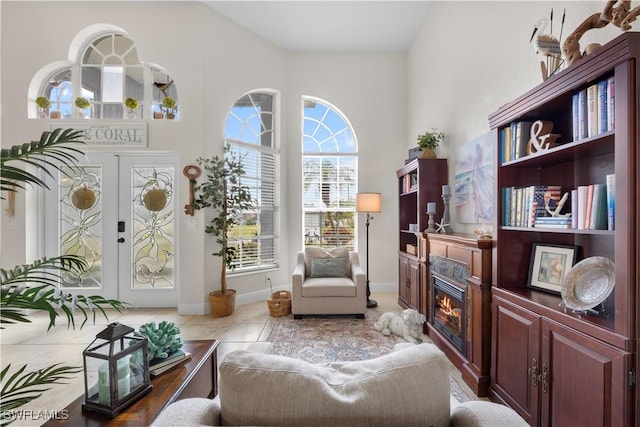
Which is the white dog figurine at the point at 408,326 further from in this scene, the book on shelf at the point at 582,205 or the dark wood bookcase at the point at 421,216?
the book on shelf at the point at 582,205

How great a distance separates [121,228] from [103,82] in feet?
6.91

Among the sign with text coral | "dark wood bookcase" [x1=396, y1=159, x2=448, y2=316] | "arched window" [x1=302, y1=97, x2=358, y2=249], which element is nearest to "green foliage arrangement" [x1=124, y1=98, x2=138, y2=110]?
the sign with text coral

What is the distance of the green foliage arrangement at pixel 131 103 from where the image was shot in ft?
12.5

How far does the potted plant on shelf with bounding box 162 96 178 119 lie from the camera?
3779 mm

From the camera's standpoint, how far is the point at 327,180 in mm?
4980

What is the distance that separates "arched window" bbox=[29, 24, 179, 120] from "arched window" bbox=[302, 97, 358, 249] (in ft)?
7.13

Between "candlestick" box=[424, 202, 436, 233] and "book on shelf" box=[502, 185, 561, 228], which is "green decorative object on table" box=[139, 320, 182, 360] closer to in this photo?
"book on shelf" box=[502, 185, 561, 228]

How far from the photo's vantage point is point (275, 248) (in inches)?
188

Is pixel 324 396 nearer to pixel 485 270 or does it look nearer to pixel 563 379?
pixel 563 379

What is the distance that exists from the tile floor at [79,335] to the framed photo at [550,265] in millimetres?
983

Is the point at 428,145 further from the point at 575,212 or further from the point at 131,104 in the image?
the point at 131,104

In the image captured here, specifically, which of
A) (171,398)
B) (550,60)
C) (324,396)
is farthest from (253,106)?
(324,396)

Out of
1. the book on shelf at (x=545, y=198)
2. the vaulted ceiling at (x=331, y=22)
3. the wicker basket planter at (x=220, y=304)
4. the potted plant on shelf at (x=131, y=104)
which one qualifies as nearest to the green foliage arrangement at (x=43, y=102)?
the potted plant on shelf at (x=131, y=104)

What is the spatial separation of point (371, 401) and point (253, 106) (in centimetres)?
460
